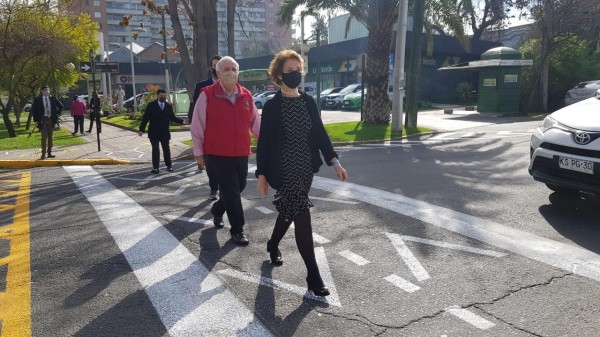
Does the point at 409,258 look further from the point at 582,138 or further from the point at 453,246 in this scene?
→ the point at 582,138

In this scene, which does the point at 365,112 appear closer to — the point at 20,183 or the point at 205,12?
the point at 205,12

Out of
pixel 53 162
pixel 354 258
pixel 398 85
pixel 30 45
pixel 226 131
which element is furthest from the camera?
pixel 30 45

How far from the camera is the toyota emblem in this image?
489 centimetres

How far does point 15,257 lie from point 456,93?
32821 millimetres

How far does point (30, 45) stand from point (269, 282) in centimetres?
2018

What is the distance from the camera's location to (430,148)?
11562 mm

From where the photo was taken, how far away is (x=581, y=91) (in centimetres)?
2188

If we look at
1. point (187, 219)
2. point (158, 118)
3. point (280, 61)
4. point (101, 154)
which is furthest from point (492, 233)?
point (101, 154)

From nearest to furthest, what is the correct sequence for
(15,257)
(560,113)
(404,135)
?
(15,257), (560,113), (404,135)

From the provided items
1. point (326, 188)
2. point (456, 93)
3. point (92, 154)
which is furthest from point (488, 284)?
point (456, 93)

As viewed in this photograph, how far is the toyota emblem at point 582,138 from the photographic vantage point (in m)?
4.89

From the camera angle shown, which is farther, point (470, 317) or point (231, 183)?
point (231, 183)

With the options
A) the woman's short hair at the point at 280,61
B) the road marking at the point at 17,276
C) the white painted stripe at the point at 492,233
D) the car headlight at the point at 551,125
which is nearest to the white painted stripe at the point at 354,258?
the white painted stripe at the point at 492,233

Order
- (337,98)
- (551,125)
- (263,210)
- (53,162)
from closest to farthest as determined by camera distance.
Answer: (551,125), (263,210), (53,162), (337,98)
